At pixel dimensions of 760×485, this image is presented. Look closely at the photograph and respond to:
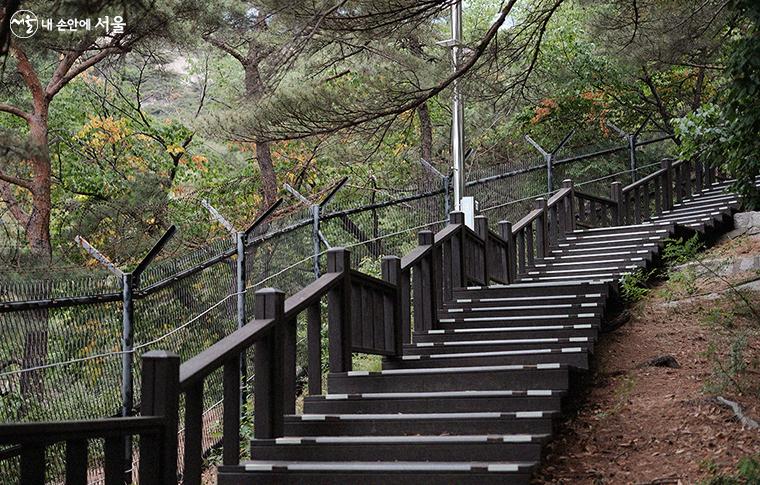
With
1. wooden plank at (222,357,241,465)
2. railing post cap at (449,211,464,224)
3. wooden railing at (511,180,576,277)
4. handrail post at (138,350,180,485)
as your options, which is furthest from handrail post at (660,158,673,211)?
handrail post at (138,350,180,485)

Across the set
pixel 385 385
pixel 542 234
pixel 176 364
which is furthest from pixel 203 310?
pixel 542 234

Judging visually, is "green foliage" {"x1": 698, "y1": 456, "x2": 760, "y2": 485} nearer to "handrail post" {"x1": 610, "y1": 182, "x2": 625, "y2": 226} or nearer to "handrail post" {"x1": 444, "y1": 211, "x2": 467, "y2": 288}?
"handrail post" {"x1": 444, "y1": 211, "x2": 467, "y2": 288}

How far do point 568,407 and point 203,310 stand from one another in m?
3.54

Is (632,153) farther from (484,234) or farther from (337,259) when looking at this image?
(337,259)

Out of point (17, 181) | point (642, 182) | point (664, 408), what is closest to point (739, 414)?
point (664, 408)

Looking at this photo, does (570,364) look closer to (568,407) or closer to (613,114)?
(568,407)

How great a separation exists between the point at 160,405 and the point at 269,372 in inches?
64.0

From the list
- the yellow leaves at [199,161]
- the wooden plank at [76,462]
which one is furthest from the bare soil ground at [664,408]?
the yellow leaves at [199,161]

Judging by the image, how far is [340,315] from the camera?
8.12 m

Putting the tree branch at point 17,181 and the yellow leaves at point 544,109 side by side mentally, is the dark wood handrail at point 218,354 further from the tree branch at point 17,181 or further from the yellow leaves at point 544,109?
the yellow leaves at point 544,109

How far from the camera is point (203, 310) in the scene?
923cm

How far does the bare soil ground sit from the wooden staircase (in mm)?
312

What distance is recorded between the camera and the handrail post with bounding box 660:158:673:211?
67.6 ft

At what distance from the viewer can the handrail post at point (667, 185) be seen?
2059 cm
